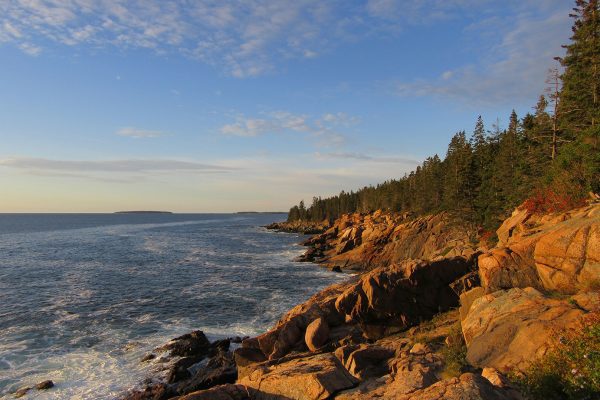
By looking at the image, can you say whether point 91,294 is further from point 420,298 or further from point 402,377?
point 402,377

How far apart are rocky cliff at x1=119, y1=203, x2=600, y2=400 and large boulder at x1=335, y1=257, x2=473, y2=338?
6 centimetres

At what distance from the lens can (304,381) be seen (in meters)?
12.5

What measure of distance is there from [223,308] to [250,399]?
2313 centimetres

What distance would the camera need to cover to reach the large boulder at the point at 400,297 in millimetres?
20906

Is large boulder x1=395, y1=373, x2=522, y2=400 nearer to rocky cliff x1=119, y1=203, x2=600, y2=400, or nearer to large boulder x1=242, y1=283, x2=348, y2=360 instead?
rocky cliff x1=119, y1=203, x2=600, y2=400

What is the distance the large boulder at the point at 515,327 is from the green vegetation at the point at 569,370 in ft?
2.15

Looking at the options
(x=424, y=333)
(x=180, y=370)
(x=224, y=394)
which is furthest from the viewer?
(x=180, y=370)

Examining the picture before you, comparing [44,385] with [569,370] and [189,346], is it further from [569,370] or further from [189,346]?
[569,370]

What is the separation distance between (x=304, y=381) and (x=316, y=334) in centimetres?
696

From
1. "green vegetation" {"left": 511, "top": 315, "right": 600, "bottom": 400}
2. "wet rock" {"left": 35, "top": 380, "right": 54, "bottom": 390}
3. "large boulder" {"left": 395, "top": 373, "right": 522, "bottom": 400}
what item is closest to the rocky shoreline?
"large boulder" {"left": 395, "top": 373, "right": 522, "bottom": 400}

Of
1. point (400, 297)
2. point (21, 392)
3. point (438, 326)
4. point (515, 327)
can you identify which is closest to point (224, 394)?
point (515, 327)

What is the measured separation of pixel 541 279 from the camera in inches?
665

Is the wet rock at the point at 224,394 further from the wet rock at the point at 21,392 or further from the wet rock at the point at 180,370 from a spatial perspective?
the wet rock at the point at 21,392

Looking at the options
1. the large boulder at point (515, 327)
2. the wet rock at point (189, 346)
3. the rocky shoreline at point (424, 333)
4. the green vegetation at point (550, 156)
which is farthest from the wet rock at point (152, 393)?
the green vegetation at point (550, 156)
